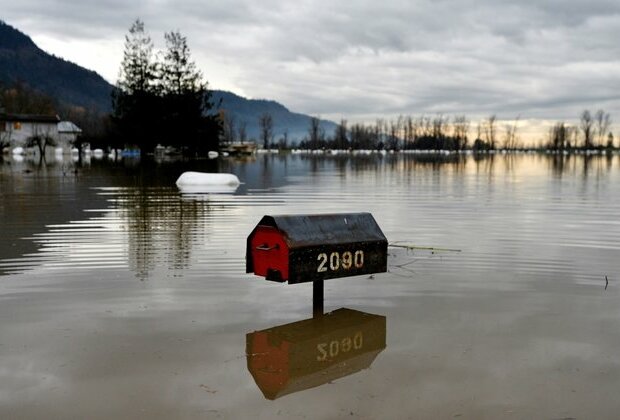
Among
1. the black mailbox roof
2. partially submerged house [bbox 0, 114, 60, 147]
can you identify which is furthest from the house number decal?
partially submerged house [bbox 0, 114, 60, 147]

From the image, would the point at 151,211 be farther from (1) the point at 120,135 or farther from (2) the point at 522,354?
(1) the point at 120,135

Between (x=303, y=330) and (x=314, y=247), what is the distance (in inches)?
35.9

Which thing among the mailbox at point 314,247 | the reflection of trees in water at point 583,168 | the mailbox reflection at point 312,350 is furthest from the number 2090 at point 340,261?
the reflection of trees in water at point 583,168

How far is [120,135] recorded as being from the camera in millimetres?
66875

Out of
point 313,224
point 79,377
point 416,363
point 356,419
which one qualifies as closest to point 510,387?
point 416,363

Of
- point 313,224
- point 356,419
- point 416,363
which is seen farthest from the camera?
point 313,224

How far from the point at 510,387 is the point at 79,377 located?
145 inches

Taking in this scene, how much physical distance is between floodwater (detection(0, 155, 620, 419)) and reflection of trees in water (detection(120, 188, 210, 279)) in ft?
0.34

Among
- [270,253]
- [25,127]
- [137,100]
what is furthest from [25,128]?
[270,253]

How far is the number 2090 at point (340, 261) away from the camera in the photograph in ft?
22.2

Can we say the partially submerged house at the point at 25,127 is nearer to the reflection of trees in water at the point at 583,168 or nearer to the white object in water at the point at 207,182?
the reflection of trees in water at the point at 583,168

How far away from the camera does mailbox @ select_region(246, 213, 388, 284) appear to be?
652 cm

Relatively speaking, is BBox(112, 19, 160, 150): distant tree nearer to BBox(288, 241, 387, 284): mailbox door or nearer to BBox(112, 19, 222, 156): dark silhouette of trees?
BBox(112, 19, 222, 156): dark silhouette of trees

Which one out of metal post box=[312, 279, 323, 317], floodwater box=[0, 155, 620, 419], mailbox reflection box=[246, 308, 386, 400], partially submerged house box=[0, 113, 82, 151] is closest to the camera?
floodwater box=[0, 155, 620, 419]
